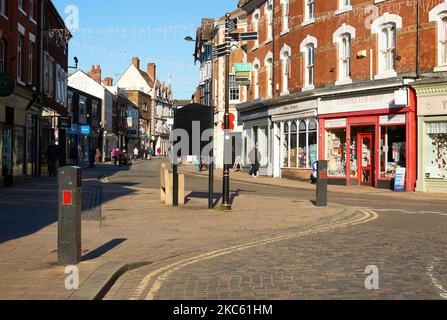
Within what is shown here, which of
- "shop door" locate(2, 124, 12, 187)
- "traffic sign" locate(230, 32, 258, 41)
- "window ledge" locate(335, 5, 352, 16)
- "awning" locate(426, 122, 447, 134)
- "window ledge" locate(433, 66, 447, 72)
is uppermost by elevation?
"window ledge" locate(335, 5, 352, 16)

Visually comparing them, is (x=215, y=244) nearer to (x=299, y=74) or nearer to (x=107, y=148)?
(x=299, y=74)

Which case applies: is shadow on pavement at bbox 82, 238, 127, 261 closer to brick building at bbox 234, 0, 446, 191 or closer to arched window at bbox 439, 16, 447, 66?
brick building at bbox 234, 0, 446, 191

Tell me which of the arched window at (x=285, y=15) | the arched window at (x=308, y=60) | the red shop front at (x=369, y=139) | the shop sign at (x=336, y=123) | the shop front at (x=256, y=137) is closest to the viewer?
the red shop front at (x=369, y=139)

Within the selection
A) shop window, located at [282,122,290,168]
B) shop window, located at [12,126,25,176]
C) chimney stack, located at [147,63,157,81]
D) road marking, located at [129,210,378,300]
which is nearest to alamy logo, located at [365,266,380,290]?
road marking, located at [129,210,378,300]

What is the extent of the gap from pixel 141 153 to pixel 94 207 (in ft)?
231

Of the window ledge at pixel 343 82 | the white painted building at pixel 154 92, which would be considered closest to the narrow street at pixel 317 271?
the window ledge at pixel 343 82

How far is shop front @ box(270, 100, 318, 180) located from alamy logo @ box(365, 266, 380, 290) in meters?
22.5

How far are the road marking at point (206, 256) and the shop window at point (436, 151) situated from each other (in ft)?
34.9

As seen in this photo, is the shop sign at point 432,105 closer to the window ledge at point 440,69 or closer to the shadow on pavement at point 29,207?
the window ledge at point 440,69

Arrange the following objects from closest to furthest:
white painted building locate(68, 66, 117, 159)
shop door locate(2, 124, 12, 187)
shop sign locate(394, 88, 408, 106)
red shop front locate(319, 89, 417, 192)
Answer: shop door locate(2, 124, 12, 187) → shop sign locate(394, 88, 408, 106) → red shop front locate(319, 89, 417, 192) → white painted building locate(68, 66, 117, 159)

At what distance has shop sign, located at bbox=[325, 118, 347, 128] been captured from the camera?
28.2 m

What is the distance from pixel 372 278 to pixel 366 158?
20.9m

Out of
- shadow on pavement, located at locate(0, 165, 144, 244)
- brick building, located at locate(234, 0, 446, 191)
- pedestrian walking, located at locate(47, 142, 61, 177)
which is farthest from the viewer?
pedestrian walking, located at locate(47, 142, 61, 177)

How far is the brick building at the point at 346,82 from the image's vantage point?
2448 cm
